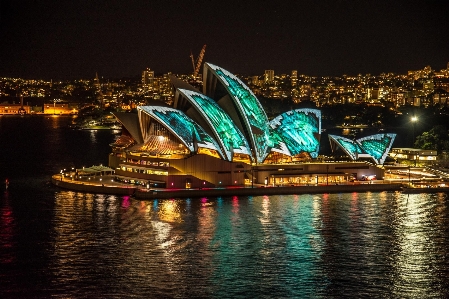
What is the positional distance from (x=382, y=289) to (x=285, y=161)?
15290 millimetres

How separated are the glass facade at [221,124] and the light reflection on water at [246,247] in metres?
3.08

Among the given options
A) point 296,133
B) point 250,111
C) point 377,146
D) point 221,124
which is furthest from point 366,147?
point 221,124

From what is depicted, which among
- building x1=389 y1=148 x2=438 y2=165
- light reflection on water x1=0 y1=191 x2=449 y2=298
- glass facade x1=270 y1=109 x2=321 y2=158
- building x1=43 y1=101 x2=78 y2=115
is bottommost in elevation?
light reflection on water x1=0 y1=191 x2=449 y2=298

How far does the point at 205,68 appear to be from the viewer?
32094 mm

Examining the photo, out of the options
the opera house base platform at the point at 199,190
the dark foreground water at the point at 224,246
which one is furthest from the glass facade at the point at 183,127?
the dark foreground water at the point at 224,246

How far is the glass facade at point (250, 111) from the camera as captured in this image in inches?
1248

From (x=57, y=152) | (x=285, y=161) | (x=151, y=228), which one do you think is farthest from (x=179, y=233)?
(x=57, y=152)

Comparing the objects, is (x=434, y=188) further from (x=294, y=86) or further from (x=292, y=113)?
(x=294, y=86)

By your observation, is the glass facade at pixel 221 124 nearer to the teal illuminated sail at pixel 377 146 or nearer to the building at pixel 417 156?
the teal illuminated sail at pixel 377 146

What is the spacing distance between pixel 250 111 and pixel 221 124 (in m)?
1.64

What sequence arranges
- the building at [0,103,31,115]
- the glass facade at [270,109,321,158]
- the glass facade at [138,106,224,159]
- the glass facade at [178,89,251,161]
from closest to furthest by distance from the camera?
the glass facade at [138,106,224,159], the glass facade at [178,89,251,161], the glass facade at [270,109,321,158], the building at [0,103,31,115]

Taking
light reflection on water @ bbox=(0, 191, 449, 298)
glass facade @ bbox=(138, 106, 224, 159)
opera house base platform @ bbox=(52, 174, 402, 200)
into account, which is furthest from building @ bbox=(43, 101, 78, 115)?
light reflection on water @ bbox=(0, 191, 449, 298)

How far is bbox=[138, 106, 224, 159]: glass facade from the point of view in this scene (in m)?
30.1

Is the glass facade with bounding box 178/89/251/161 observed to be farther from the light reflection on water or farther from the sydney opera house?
the light reflection on water
